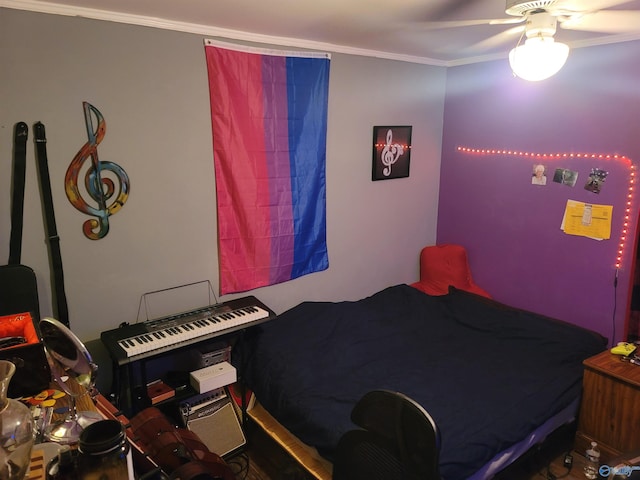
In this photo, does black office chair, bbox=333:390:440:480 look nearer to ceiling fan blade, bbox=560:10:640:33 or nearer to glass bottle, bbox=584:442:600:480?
glass bottle, bbox=584:442:600:480

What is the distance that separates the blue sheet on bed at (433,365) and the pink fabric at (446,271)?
8.5 inches

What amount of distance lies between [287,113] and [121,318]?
1644 mm

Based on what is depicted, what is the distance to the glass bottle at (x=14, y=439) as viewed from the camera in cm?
96

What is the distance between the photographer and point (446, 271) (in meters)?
3.94

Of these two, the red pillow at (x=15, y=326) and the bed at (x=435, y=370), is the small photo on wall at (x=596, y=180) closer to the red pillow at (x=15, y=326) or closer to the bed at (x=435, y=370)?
the bed at (x=435, y=370)

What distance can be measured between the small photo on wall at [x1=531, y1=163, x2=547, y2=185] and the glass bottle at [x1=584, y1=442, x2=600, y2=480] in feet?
5.82

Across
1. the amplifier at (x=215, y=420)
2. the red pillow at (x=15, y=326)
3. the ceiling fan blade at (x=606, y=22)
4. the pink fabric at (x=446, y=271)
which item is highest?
the ceiling fan blade at (x=606, y=22)

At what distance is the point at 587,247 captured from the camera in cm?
316

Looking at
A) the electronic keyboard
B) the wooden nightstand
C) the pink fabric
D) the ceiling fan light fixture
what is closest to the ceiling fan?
the ceiling fan light fixture

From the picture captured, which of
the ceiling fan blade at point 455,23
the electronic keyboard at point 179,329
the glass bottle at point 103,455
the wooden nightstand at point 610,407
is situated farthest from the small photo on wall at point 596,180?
the glass bottle at point 103,455

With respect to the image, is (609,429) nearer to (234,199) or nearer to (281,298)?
(281,298)

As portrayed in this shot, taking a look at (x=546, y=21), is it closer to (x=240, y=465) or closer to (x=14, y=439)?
(x=14, y=439)

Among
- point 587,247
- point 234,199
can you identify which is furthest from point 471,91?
point 234,199

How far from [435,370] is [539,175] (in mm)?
1695
